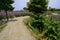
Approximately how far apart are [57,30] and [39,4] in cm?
1982

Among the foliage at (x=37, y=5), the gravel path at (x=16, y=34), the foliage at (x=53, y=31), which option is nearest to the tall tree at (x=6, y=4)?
the foliage at (x=37, y=5)

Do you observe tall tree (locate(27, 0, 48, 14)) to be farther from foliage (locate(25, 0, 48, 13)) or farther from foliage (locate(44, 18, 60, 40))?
foliage (locate(44, 18, 60, 40))

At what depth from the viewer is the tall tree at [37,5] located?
3378 centimetres

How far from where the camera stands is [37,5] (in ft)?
110

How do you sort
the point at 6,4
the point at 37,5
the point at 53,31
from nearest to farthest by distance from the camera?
the point at 53,31 → the point at 37,5 → the point at 6,4

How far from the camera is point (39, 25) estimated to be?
2220cm

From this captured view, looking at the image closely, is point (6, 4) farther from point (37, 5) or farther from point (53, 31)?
point (53, 31)

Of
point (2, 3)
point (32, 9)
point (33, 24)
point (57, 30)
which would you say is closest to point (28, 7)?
point (32, 9)

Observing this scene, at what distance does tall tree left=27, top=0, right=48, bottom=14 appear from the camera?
3378 centimetres

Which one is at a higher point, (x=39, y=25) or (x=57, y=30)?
(x=57, y=30)

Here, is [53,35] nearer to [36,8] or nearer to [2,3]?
[36,8]

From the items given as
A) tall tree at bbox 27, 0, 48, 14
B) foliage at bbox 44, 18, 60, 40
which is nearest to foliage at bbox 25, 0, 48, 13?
tall tree at bbox 27, 0, 48, 14

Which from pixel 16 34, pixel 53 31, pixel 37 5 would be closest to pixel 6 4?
pixel 37 5

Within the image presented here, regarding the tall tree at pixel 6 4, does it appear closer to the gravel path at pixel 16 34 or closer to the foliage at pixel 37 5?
the foliage at pixel 37 5
